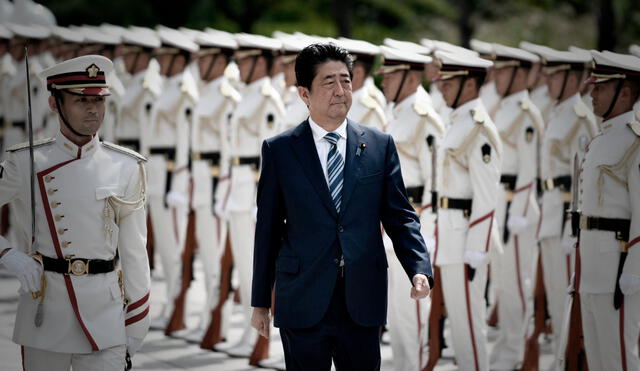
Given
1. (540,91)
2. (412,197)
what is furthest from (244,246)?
(540,91)

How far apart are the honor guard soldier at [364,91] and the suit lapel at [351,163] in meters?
3.06

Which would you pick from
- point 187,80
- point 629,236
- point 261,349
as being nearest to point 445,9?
point 187,80

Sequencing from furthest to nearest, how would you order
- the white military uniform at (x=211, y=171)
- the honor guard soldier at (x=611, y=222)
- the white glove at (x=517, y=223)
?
the white military uniform at (x=211, y=171) → the white glove at (x=517, y=223) → the honor guard soldier at (x=611, y=222)

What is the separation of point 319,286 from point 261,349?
382 cm

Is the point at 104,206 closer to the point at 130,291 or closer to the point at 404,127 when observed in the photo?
the point at 130,291

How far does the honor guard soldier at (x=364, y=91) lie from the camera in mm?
8250

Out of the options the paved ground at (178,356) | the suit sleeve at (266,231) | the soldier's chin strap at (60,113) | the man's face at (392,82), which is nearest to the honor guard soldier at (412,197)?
the man's face at (392,82)

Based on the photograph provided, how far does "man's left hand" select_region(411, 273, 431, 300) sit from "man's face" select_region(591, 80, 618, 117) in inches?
81.5

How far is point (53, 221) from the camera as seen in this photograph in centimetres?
496

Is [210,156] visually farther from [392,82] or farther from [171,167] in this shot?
[392,82]

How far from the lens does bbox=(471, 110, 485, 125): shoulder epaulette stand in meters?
7.22

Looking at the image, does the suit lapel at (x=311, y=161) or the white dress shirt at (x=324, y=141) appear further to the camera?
the white dress shirt at (x=324, y=141)

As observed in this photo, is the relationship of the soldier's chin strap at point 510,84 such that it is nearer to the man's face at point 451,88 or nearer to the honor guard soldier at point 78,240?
the man's face at point 451,88

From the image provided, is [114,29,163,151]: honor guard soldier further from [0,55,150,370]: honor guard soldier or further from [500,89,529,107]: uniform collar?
[0,55,150,370]: honor guard soldier
